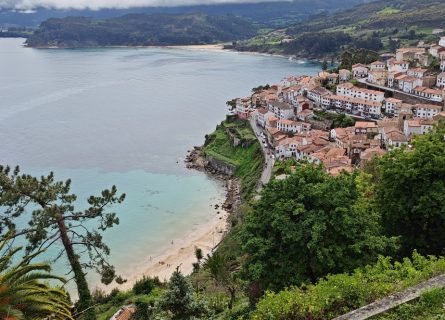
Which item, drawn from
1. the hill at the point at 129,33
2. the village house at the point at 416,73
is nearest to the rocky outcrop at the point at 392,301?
the village house at the point at 416,73

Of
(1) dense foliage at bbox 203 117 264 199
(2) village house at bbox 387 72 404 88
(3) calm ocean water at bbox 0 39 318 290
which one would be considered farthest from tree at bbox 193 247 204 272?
(2) village house at bbox 387 72 404 88

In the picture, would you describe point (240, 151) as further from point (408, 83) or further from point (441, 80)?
point (441, 80)

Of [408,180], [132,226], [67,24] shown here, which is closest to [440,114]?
[132,226]

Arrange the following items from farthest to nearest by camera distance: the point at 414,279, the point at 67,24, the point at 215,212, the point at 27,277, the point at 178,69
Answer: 1. the point at 67,24
2. the point at 178,69
3. the point at 215,212
4. the point at 414,279
5. the point at 27,277

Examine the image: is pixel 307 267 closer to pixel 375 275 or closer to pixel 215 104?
pixel 375 275

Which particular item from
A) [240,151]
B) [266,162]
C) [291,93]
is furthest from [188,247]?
[291,93]

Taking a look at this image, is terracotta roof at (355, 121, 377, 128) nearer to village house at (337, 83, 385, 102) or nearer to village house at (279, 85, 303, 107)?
village house at (337, 83, 385, 102)
